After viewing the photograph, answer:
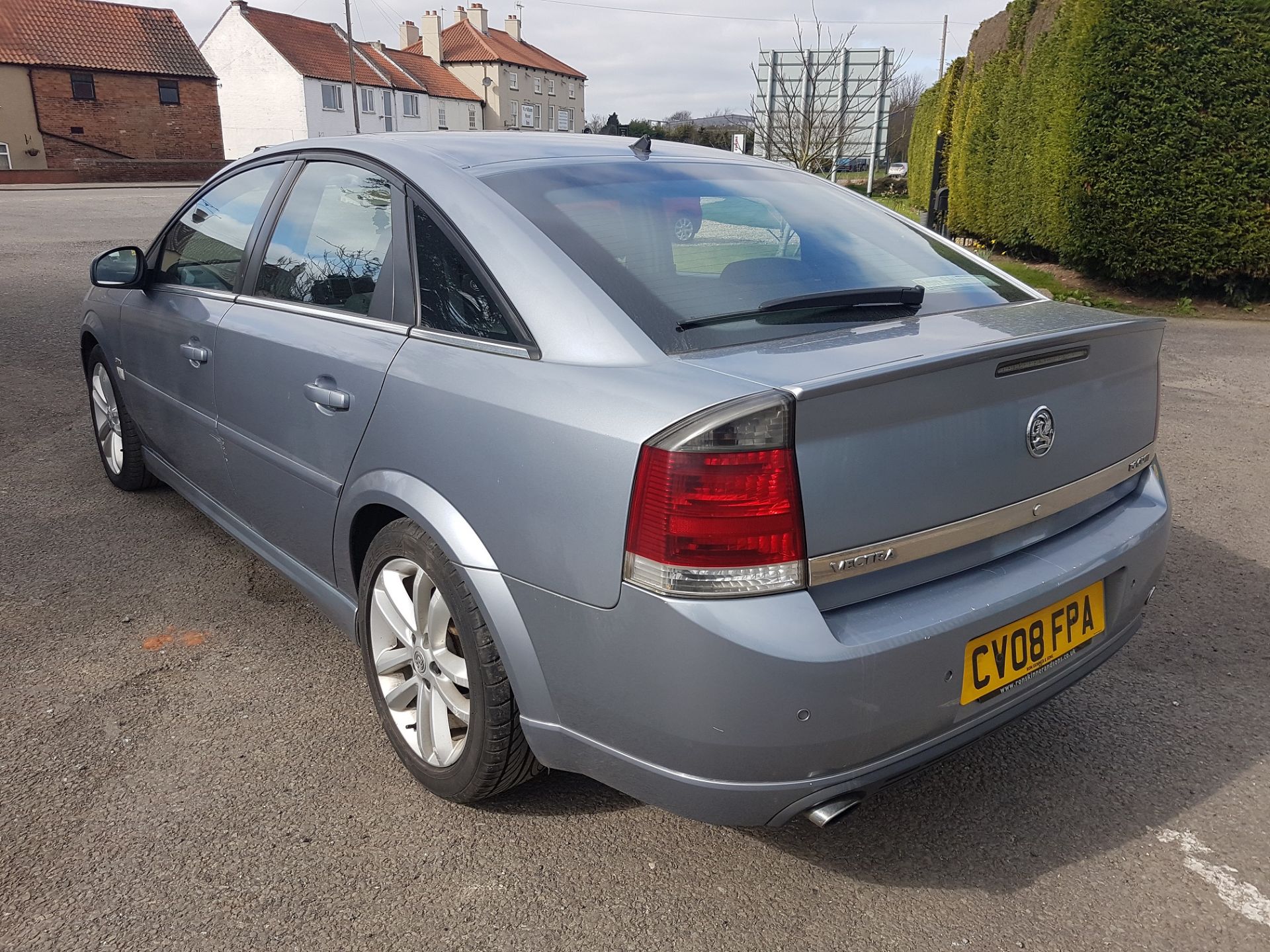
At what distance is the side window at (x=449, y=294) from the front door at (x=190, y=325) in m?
1.11

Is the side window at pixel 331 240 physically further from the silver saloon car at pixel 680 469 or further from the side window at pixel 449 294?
the side window at pixel 449 294

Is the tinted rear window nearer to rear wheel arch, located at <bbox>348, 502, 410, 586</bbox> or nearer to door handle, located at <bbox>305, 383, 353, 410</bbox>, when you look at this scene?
door handle, located at <bbox>305, 383, 353, 410</bbox>

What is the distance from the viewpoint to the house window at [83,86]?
45.4 metres

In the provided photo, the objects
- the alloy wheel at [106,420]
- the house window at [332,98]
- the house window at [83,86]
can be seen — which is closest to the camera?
the alloy wheel at [106,420]

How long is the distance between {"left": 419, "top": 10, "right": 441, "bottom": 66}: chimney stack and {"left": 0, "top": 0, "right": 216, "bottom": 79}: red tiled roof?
27118mm

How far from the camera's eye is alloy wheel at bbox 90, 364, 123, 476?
464 centimetres

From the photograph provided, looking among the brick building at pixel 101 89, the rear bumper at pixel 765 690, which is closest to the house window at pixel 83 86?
the brick building at pixel 101 89

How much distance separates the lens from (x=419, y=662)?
8.39 feet

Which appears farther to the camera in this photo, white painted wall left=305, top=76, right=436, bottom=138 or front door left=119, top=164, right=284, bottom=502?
white painted wall left=305, top=76, right=436, bottom=138

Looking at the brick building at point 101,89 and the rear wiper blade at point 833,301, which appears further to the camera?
the brick building at point 101,89

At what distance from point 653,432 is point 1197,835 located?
1.76m

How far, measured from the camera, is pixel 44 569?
3953 mm

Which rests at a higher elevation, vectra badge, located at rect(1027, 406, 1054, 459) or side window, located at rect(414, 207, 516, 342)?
side window, located at rect(414, 207, 516, 342)

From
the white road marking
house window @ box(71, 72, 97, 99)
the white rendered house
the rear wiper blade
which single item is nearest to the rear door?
the rear wiper blade
